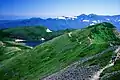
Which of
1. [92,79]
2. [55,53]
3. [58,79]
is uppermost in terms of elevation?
[92,79]

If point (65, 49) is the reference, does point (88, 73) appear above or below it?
above

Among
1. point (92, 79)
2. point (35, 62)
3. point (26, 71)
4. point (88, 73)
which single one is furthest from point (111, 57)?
point (35, 62)

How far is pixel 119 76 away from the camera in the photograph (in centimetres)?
6719

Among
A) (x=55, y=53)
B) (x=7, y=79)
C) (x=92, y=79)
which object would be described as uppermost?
(x=92, y=79)

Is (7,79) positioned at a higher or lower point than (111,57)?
lower

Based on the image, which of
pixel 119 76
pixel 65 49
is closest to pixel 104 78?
pixel 119 76

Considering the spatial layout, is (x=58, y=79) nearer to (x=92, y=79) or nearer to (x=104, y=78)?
(x=92, y=79)

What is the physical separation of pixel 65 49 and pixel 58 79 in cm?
10030

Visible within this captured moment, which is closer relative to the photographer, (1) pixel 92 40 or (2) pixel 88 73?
(2) pixel 88 73

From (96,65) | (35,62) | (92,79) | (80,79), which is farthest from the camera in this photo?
(35,62)

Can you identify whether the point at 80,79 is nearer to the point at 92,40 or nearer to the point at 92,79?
the point at 92,79

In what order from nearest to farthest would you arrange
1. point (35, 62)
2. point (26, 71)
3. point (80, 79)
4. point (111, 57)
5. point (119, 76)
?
point (119, 76)
point (80, 79)
point (111, 57)
point (26, 71)
point (35, 62)

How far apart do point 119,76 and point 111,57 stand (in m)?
31.6

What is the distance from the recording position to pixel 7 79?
179250 mm
